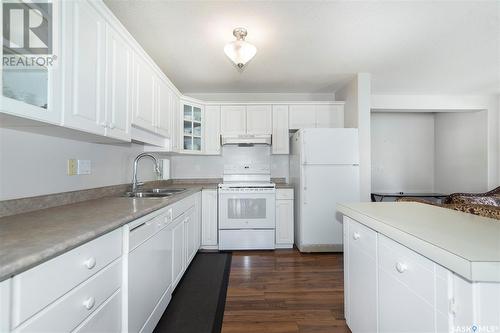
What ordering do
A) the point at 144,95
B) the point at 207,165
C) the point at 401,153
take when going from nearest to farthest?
the point at 144,95
the point at 207,165
the point at 401,153

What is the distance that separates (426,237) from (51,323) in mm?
1380

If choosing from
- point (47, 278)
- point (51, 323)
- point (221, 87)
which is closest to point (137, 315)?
point (51, 323)

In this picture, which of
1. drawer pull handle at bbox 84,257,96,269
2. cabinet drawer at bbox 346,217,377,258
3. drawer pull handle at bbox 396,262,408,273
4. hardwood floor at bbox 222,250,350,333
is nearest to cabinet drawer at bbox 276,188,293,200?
hardwood floor at bbox 222,250,350,333

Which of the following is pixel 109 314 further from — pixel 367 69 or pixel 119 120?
pixel 367 69

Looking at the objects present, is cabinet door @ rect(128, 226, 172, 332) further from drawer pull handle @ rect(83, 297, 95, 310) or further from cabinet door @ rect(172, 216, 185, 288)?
drawer pull handle @ rect(83, 297, 95, 310)

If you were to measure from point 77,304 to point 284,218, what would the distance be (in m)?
2.67

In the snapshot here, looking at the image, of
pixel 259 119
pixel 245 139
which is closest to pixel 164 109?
pixel 245 139

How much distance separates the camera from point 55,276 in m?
0.76

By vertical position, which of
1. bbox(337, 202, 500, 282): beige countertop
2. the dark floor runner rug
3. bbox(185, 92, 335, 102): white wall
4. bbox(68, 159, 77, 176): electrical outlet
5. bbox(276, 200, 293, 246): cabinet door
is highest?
bbox(185, 92, 335, 102): white wall

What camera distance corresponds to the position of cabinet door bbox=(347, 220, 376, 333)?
1180 mm

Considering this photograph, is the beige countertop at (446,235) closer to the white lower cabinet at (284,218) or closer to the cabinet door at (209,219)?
the white lower cabinet at (284,218)

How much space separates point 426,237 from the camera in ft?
2.75

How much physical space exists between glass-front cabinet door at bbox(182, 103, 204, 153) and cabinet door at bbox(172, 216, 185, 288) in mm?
1449

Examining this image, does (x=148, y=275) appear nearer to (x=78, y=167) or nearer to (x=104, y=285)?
(x=104, y=285)
